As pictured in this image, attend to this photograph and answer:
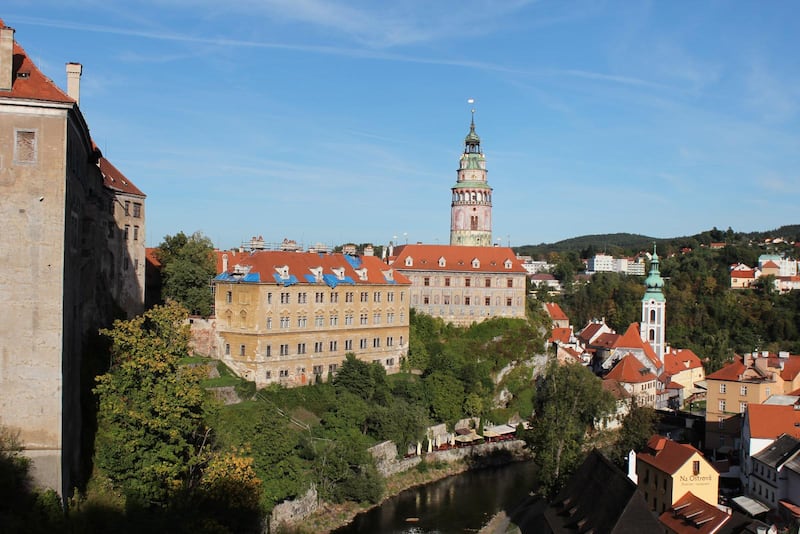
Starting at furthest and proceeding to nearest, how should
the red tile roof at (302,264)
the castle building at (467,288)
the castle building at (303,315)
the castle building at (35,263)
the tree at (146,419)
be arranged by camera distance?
the castle building at (467,288), the red tile roof at (302,264), the castle building at (303,315), the tree at (146,419), the castle building at (35,263)

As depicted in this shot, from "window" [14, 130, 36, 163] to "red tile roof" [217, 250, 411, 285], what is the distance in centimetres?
2074

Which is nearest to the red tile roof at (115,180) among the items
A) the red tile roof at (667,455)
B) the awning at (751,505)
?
the red tile roof at (667,455)

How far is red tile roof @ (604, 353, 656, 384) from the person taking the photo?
6138cm

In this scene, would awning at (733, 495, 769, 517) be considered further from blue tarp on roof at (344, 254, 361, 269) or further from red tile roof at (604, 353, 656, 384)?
red tile roof at (604, 353, 656, 384)

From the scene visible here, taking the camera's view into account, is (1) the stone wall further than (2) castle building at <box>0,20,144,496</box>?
Yes

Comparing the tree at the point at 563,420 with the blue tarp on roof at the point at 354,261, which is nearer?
the tree at the point at 563,420

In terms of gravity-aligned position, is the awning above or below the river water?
above

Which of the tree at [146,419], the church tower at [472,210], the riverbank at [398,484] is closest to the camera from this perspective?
the tree at [146,419]

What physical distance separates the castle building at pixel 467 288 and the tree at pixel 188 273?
16.9 meters

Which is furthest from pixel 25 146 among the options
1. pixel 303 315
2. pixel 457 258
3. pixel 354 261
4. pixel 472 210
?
pixel 472 210

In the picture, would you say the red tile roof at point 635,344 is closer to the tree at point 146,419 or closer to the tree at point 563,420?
the tree at point 563,420

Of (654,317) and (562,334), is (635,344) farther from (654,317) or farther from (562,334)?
(562,334)

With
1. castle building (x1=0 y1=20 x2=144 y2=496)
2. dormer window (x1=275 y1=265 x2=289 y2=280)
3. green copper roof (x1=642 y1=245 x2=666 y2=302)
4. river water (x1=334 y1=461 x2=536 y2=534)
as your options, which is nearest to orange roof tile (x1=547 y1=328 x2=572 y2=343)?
green copper roof (x1=642 y1=245 x2=666 y2=302)

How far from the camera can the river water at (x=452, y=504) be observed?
115 ft
